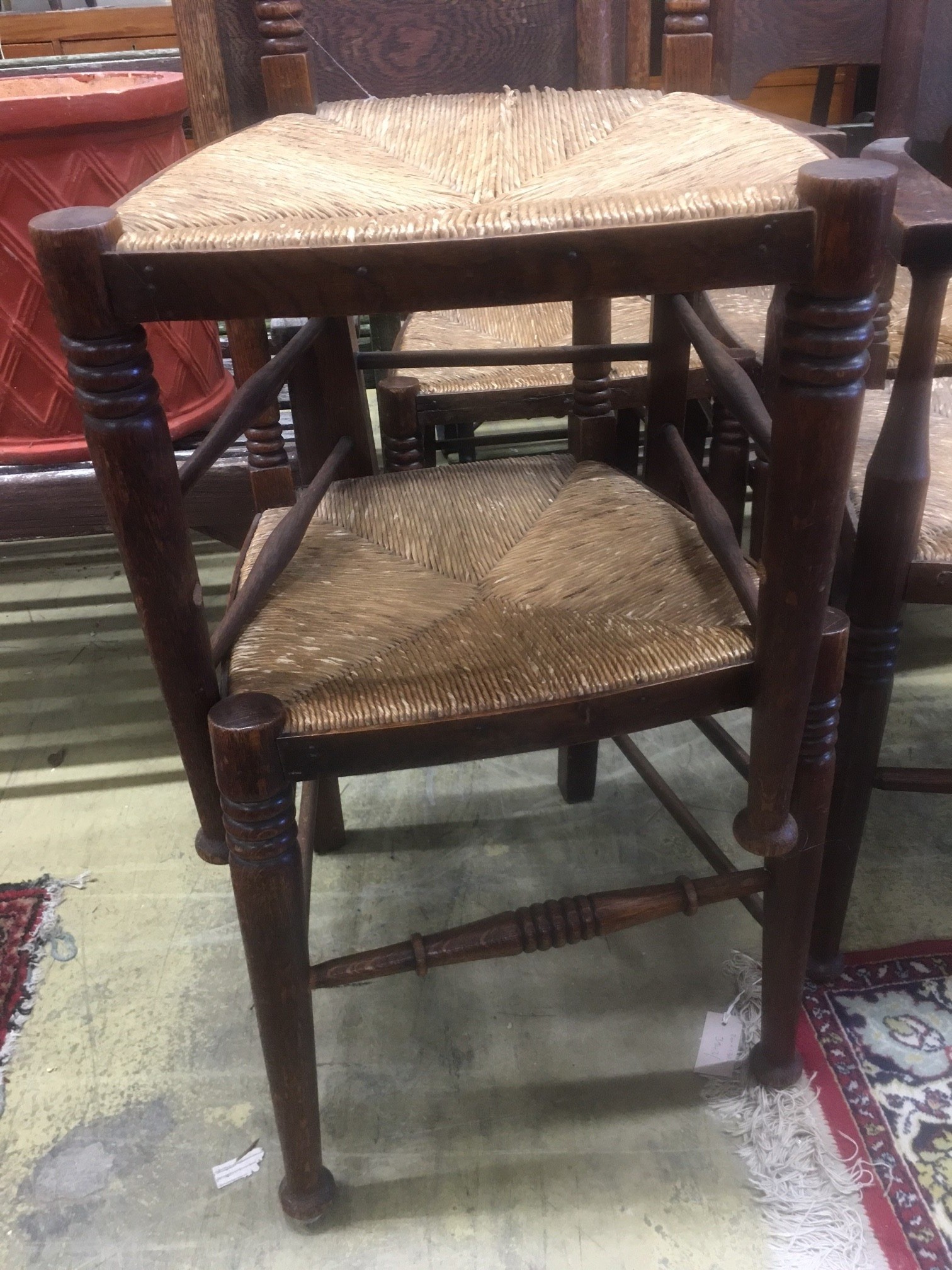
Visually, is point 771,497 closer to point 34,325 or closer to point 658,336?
point 658,336

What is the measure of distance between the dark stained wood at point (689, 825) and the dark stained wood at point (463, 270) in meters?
0.45

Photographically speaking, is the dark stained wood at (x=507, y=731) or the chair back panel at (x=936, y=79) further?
the chair back panel at (x=936, y=79)

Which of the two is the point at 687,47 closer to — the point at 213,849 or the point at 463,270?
the point at 463,270

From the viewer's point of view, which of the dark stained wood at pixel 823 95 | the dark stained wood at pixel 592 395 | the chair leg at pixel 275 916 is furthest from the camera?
Answer: the dark stained wood at pixel 823 95

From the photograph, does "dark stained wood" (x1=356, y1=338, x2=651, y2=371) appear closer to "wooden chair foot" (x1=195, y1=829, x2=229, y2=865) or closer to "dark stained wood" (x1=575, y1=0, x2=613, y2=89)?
"dark stained wood" (x1=575, y1=0, x2=613, y2=89)

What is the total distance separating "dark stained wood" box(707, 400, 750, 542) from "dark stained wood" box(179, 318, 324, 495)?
22.6 inches

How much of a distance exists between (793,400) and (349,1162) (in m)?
0.67

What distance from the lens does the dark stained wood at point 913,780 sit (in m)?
0.86

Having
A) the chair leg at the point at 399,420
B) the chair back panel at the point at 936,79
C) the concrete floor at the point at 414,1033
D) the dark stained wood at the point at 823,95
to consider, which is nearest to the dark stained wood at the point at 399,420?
the chair leg at the point at 399,420

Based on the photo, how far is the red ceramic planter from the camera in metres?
0.93

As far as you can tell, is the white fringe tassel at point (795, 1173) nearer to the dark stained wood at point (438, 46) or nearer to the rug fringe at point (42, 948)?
the rug fringe at point (42, 948)

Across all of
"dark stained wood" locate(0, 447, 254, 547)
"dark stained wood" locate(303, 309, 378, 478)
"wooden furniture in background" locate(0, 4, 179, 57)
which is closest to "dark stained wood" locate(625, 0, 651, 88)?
"dark stained wood" locate(303, 309, 378, 478)

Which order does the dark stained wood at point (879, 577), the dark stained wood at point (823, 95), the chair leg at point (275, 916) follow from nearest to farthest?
the chair leg at point (275, 916), the dark stained wood at point (879, 577), the dark stained wood at point (823, 95)

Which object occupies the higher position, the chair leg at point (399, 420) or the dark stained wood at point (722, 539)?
the dark stained wood at point (722, 539)
